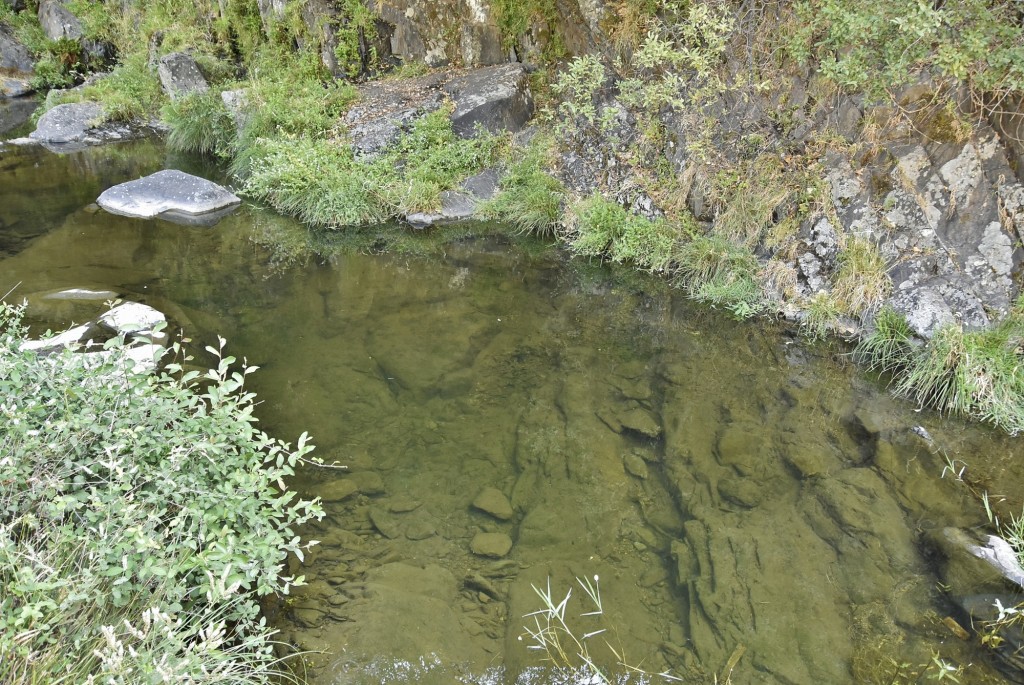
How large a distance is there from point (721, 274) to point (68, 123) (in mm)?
14311

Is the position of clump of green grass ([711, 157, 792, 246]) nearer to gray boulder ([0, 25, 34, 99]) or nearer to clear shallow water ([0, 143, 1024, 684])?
clear shallow water ([0, 143, 1024, 684])

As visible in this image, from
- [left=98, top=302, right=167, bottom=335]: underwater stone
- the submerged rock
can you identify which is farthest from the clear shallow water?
the submerged rock

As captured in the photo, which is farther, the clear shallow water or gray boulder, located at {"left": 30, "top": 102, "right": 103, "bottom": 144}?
gray boulder, located at {"left": 30, "top": 102, "right": 103, "bottom": 144}

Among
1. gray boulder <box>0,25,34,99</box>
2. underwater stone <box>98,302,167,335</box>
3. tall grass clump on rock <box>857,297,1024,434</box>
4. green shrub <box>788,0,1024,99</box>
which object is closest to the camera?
green shrub <box>788,0,1024,99</box>

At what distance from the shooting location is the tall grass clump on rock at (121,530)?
116 inches

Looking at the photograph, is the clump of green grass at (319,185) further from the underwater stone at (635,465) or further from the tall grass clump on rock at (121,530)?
the tall grass clump on rock at (121,530)

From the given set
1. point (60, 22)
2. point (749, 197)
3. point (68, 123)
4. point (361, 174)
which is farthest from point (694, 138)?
point (60, 22)

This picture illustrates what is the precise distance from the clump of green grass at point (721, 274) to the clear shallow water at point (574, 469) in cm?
31

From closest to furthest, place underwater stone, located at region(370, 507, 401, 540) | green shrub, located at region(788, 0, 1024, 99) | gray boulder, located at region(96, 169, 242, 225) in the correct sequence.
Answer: underwater stone, located at region(370, 507, 401, 540), green shrub, located at region(788, 0, 1024, 99), gray boulder, located at region(96, 169, 242, 225)

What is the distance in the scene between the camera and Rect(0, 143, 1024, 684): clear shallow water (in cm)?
425

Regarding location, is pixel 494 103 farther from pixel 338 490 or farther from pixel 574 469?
pixel 338 490

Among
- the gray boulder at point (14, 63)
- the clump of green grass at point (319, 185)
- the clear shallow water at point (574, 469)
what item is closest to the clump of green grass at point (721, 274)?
the clear shallow water at point (574, 469)

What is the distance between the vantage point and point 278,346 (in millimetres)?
7426

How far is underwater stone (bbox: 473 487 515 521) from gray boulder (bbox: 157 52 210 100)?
13.0 meters
